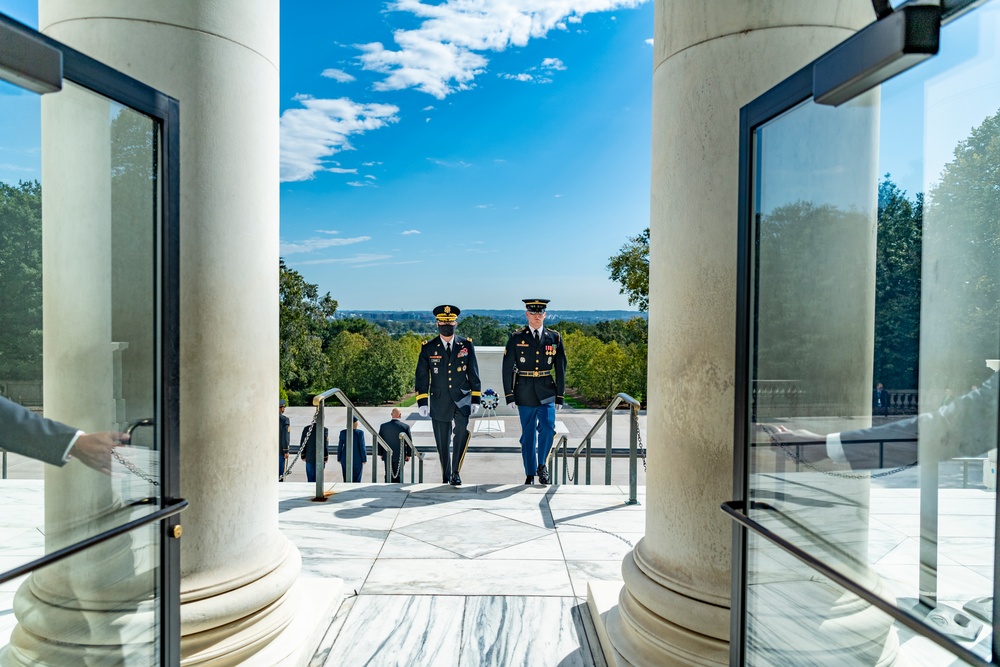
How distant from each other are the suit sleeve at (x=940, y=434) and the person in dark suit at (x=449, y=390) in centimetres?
717

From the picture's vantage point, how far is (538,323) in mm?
9664

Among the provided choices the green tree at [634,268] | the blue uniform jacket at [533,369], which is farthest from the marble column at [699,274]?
the green tree at [634,268]

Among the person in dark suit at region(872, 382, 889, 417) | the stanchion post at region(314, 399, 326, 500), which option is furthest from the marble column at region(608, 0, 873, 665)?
the stanchion post at region(314, 399, 326, 500)

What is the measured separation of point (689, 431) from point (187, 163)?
112 inches

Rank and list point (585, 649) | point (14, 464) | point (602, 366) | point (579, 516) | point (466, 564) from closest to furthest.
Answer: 1. point (14, 464)
2. point (585, 649)
3. point (466, 564)
4. point (579, 516)
5. point (602, 366)

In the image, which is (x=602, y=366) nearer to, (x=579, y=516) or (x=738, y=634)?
(x=579, y=516)

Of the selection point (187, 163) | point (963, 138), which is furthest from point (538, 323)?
point (963, 138)

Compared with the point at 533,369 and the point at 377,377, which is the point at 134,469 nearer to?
the point at 533,369

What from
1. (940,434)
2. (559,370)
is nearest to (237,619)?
(940,434)

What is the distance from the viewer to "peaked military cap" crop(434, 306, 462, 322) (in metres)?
9.63

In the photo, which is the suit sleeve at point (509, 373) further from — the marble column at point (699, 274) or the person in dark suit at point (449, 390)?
the marble column at point (699, 274)

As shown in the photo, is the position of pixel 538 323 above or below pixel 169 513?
above

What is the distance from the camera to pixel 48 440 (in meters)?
2.28

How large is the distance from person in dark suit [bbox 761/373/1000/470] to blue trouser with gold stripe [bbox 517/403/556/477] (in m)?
6.59
